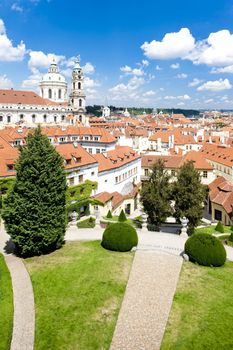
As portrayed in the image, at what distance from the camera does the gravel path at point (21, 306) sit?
1722 cm

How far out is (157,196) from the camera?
35.5 metres

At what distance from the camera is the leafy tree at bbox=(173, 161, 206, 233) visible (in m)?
35.8

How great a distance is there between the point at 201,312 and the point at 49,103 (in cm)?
13286

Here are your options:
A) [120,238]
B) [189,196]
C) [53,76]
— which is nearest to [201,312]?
[120,238]

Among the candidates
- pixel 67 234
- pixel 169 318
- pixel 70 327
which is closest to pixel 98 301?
pixel 70 327

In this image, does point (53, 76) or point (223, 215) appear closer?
point (223, 215)

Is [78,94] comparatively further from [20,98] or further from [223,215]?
[223,215]

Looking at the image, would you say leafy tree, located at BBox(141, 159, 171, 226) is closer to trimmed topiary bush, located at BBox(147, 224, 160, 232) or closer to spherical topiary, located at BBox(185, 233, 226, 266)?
trimmed topiary bush, located at BBox(147, 224, 160, 232)

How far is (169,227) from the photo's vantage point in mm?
42312

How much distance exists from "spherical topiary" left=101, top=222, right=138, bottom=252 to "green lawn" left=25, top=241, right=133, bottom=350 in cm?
60

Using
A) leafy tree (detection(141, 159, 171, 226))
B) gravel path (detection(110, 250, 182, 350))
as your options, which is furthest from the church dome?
gravel path (detection(110, 250, 182, 350))

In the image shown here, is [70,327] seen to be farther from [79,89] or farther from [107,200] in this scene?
[79,89]

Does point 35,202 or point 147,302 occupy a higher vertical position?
point 35,202

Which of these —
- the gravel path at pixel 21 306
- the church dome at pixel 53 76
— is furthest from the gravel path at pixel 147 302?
the church dome at pixel 53 76
